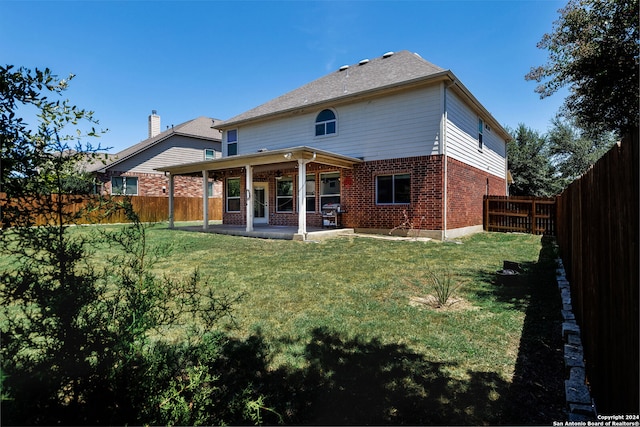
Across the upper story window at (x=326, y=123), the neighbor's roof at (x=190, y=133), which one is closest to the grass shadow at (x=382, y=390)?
the upper story window at (x=326, y=123)

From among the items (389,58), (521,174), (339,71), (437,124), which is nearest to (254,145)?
(339,71)

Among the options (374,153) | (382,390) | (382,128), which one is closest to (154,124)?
(374,153)

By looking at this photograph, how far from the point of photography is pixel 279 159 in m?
12.4

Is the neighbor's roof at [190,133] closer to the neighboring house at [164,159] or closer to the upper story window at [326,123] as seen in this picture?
the neighboring house at [164,159]

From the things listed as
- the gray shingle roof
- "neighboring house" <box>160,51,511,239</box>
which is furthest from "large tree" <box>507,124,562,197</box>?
the gray shingle roof

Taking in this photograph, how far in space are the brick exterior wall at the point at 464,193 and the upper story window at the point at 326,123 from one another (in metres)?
5.45

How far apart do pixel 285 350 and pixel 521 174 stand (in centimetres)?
3252

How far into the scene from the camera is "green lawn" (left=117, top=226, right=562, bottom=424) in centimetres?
259

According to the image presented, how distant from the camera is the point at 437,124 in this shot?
12.4 meters

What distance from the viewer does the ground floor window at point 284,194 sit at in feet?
54.7

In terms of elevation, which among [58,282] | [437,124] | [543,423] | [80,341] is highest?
[437,124]

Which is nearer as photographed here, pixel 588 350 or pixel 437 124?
pixel 588 350

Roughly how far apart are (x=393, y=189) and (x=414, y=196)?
0.96 m

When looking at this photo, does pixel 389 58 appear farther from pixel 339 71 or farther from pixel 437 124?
pixel 437 124
